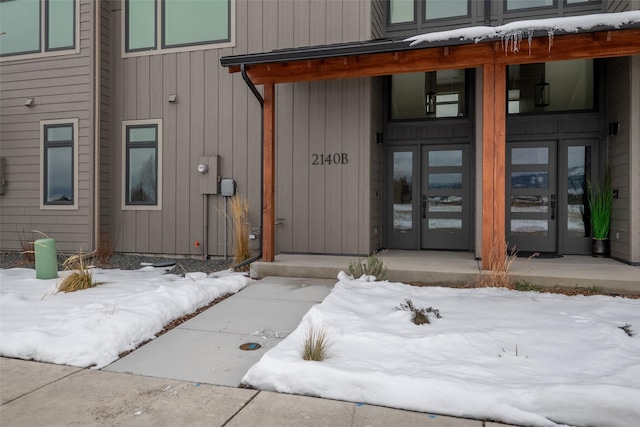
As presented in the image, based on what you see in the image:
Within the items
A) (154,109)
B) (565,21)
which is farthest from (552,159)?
(154,109)

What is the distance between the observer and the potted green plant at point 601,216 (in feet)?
19.4

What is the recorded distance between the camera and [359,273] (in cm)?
486

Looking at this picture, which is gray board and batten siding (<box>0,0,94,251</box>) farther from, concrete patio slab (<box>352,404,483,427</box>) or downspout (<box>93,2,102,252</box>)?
concrete patio slab (<box>352,404,483,427</box>)

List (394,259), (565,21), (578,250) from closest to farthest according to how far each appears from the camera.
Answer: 1. (565,21)
2. (394,259)
3. (578,250)

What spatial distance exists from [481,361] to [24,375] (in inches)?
114

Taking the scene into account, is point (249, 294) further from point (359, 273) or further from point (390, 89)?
point (390, 89)

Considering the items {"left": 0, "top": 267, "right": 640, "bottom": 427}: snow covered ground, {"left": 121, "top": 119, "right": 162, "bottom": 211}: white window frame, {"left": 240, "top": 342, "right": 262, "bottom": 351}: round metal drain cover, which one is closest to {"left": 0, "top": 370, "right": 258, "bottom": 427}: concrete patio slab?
{"left": 0, "top": 267, "right": 640, "bottom": 427}: snow covered ground

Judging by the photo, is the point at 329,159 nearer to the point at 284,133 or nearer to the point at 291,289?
the point at 284,133

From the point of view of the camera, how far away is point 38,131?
7.24 metres

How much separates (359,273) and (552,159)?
388cm

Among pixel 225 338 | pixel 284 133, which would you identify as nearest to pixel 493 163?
pixel 284 133

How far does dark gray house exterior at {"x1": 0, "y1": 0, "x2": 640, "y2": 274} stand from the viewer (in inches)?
245

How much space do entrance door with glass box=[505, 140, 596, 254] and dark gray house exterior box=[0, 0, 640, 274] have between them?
0.02 m

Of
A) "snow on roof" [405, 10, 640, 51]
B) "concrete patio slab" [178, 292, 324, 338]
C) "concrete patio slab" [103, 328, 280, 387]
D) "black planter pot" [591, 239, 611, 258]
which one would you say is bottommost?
"concrete patio slab" [103, 328, 280, 387]
